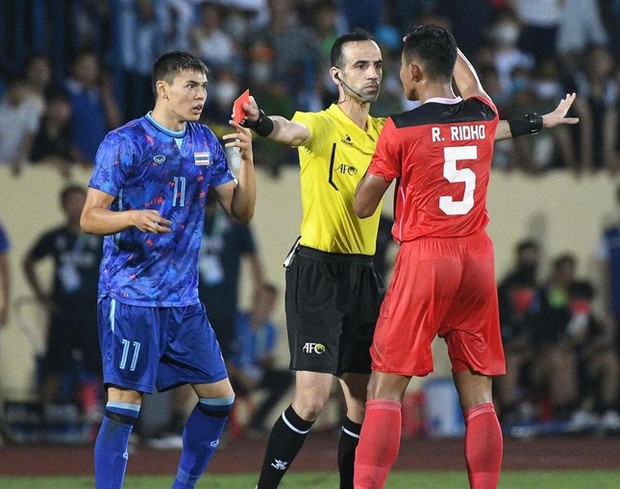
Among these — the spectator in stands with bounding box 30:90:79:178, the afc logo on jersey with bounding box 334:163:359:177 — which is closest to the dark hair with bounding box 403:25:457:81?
the afc logo on jersey with bounding box 334:163:359:177

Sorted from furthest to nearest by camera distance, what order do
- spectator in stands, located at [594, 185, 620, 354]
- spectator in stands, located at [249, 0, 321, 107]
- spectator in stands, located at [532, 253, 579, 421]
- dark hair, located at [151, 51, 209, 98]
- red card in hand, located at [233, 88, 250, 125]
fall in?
spectator in stands, located at [594, 185, 620, 354]
spectator in stands, located at [532, 253, 579, 421]
spectator in stands, located at [249, 0, 321, 107]
dark hair, located at [151, 51, 209, 98]
red card in hand, located at [233, 88, 250, 125]

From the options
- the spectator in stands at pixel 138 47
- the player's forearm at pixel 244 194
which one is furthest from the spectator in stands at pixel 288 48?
the player's forearm at pixel 244 194

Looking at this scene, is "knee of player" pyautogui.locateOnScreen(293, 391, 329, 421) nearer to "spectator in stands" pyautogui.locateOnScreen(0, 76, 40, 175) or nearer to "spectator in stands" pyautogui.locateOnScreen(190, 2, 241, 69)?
"spectator in stands" pyautogui.locateOnScreen(0, 76, 40, 175)

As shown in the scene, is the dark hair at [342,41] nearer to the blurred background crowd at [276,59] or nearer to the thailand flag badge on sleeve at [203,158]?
the thailand flag badge on sleeve at [203,158]

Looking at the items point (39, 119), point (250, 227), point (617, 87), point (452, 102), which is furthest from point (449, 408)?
point (452, 102)

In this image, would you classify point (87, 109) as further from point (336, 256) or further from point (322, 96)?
point (336, 256)

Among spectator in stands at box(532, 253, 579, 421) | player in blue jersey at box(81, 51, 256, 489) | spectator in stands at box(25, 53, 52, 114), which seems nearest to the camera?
player in blue jersey at box(81, 51, 256, 489)

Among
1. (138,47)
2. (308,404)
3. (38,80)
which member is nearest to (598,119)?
(138,47)

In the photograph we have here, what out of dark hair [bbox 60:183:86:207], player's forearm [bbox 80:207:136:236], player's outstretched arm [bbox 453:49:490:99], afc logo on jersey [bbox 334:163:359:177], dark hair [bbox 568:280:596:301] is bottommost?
dark hair [bbox 568:280:596:301]

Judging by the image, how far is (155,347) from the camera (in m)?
6.41

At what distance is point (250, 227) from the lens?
12.2 metres

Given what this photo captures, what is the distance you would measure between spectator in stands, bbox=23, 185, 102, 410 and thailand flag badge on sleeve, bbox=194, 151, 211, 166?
17.2 feet

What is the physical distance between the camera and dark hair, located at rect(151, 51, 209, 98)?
6.46m

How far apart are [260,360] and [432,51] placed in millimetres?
6528
